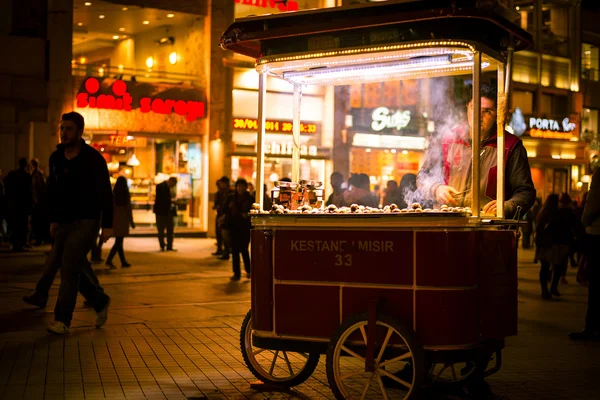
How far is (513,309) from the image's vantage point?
646 centimetres

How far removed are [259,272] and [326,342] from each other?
0.77 metres

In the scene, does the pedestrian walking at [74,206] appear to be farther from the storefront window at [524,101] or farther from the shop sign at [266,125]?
the storefront window at [524,101]

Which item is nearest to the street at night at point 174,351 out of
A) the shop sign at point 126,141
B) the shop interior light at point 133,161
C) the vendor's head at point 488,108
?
the vendor's head at point 488,108

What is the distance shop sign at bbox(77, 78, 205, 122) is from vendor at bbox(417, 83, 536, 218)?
19840 mm

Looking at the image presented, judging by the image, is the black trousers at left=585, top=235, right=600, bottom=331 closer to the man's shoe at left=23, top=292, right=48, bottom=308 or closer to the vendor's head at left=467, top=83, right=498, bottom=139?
the vendor's head at left=467, top=83, right=498, bottom=139

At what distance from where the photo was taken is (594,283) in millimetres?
9500

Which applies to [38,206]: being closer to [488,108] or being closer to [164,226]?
[164,226]

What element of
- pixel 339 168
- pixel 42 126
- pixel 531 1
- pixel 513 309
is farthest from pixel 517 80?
pixel 513 309

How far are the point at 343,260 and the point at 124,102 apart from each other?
2123 centimetres

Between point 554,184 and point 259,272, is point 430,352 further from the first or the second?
point 554,184

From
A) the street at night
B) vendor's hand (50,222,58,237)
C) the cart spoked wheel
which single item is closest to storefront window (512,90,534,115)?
the street at night

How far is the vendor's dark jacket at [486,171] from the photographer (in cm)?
671

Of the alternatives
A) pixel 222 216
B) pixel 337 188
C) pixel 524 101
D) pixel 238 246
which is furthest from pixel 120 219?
pixel 524 101

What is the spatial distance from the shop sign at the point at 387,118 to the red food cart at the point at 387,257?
81.0 feet
